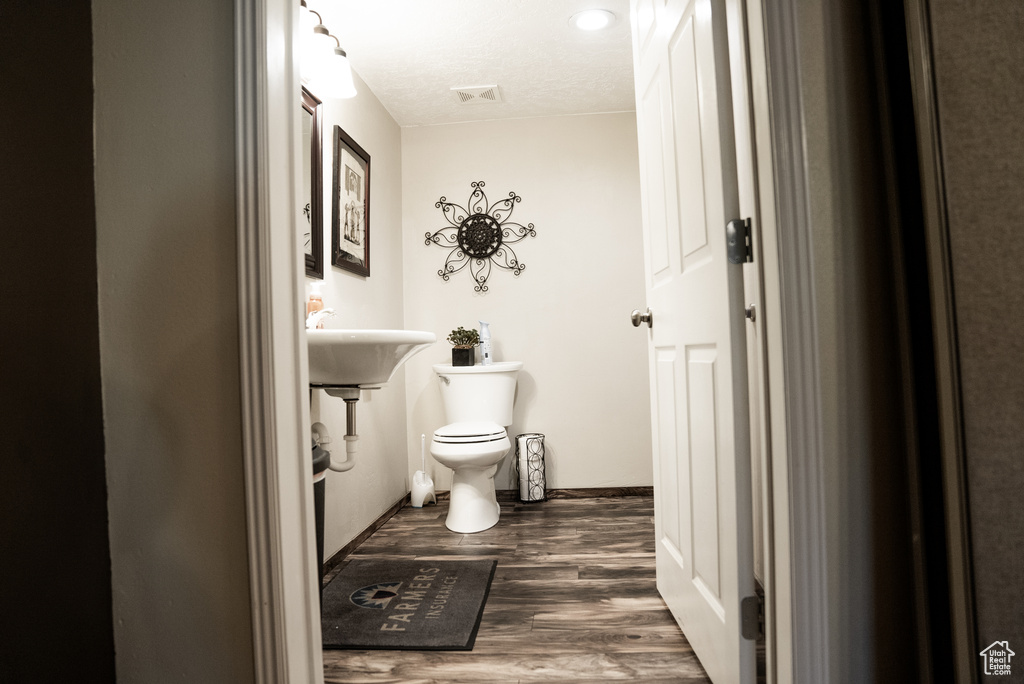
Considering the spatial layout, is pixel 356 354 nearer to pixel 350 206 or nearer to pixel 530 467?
pixel 350 206

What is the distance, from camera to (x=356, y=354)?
1.50 meters

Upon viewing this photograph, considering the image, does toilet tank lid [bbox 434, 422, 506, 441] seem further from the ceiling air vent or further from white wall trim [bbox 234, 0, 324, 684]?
the ceiling air vent

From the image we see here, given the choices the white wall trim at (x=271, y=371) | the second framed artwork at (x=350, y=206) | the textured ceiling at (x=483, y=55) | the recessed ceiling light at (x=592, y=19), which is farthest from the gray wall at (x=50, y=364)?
the recessed ceiling light at (x=592, y=19)

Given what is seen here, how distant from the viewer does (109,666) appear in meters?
0.88

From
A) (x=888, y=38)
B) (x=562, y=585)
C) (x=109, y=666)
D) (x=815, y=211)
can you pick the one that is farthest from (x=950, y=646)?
(x=109, y=666)

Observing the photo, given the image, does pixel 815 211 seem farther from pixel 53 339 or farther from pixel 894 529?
pixel 53 339

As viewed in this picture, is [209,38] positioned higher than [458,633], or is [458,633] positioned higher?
[209,38]

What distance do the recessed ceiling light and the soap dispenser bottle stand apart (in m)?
1.50

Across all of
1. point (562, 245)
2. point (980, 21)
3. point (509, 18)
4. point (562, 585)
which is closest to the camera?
point (980, 21)

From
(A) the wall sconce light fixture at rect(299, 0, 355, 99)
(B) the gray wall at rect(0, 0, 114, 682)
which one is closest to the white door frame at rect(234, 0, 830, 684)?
(B) the gray wall at rect(0, 0, 114, 682)

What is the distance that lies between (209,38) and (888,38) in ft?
3.69

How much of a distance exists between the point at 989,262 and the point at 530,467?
2.39 m

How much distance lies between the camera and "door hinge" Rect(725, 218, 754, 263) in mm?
992

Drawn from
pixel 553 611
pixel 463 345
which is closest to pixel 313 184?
pixel 463 345
